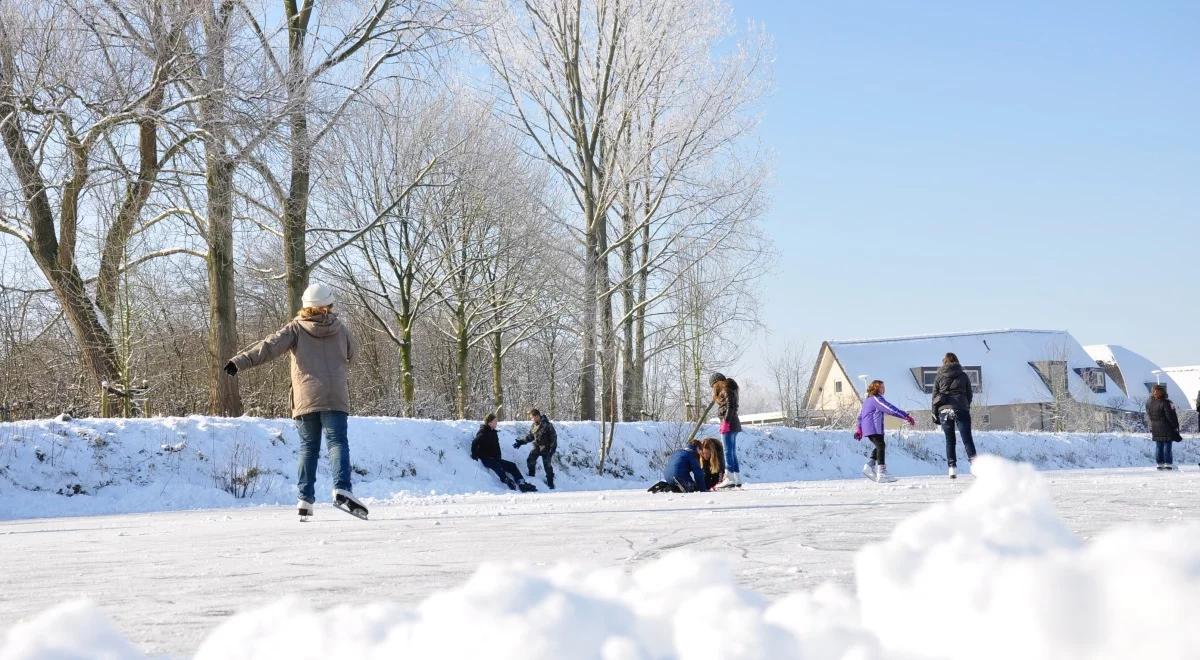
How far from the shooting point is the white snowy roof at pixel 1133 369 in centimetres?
6431

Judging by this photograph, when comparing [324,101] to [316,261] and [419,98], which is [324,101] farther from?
[419,98]

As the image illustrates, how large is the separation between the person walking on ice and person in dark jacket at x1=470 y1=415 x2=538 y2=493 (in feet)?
29.6

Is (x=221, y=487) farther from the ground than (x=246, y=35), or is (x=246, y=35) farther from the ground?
(x=246, y=35)

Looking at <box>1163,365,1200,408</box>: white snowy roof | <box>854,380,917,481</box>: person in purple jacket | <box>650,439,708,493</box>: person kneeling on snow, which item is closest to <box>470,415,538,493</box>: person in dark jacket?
<box>650,439,708,493</box>: person kneeling on snow

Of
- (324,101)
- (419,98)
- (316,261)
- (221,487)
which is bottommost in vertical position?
(221,487)

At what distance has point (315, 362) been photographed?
9922 millimetres

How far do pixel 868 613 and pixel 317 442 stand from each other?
30.1ft

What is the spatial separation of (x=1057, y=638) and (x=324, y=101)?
726 inches

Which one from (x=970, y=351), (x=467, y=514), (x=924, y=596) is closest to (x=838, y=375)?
(x=970, y=351)

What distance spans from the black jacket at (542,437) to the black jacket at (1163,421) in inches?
429

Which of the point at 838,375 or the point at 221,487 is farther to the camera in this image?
the point at 838,375

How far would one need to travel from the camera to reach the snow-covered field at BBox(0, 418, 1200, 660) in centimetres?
119

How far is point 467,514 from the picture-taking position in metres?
9.85

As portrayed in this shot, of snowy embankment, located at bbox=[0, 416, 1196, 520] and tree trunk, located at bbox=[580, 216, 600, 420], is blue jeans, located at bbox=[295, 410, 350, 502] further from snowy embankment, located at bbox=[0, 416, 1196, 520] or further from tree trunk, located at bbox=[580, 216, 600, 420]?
tree trunk, located at bbox=[580, 216, 600, 420]
